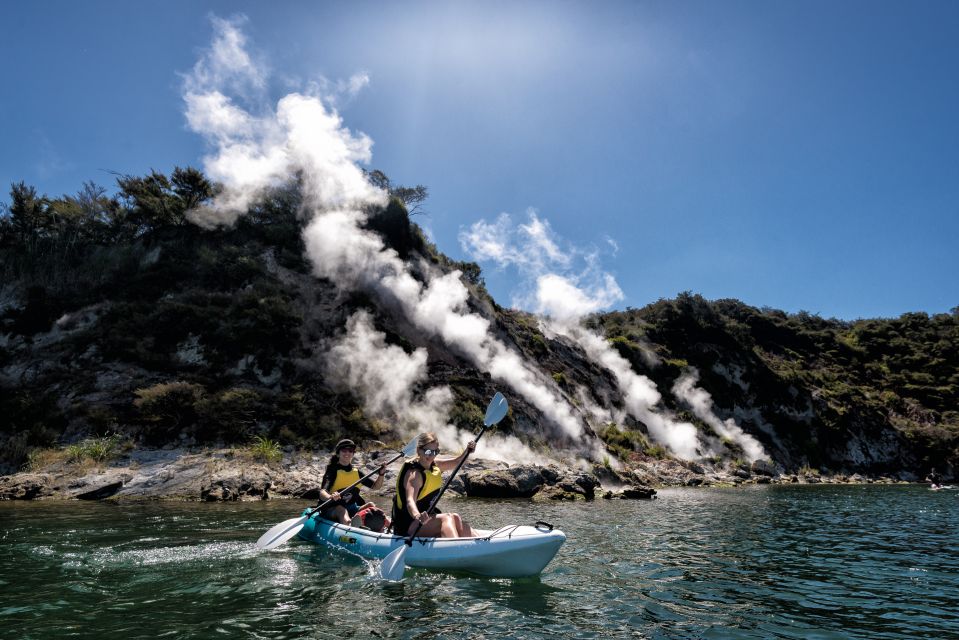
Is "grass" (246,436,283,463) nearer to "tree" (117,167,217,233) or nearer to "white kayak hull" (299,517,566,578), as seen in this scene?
"white kayak hull" (299,517,566,578)

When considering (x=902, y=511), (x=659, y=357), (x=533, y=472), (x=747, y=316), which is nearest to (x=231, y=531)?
(x=533, y=472)

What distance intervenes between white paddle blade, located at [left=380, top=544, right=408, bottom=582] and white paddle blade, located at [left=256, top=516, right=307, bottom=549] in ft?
9.04

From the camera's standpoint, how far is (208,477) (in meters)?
19.3

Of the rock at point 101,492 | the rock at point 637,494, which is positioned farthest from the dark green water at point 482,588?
the rock at point 637,494

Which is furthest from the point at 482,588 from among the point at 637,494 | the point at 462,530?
the point at 637,494

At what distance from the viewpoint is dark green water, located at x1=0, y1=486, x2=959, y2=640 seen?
5.54m

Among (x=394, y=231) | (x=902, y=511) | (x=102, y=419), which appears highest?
(x=394, y=231)

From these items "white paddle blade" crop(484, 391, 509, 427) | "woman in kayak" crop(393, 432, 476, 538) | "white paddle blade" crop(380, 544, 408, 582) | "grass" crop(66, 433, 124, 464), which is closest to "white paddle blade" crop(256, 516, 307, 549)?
"woman in kayak" crop(393, 432, 476, 538)

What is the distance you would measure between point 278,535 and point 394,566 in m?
3.16

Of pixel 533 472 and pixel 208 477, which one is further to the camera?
pixel 533 472

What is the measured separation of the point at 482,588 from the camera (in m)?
6.98

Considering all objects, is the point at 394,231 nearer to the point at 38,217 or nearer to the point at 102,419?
the point at 102,419

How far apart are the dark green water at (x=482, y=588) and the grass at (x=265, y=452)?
28.7 feet

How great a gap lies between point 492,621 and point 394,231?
38.6 m
